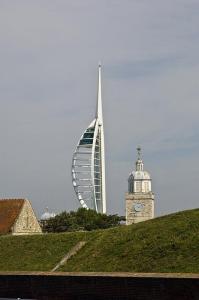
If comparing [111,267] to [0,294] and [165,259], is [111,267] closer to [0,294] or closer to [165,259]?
[165,259]

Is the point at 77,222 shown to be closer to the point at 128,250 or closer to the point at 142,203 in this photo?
the point at 128,250

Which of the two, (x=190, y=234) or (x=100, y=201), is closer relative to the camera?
(x=190, y=234)

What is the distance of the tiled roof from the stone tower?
90216mm

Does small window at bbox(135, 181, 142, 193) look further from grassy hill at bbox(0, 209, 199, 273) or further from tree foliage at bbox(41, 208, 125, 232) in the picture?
grassy hill at bbox(0, 209, 199, 273)

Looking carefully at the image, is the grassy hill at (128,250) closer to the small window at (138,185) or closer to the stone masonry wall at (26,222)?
the stone masonry wall at (26,222)

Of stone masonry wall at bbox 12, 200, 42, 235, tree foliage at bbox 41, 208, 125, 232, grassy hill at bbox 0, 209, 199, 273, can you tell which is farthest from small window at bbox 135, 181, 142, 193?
grassy hill at bbox 0, 209, 199, 273

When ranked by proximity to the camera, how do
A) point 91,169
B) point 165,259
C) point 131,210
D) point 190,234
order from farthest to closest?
point 131,210, point 91,169, point 190,234, point 165,259

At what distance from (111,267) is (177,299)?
903cm

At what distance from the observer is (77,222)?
86.1 metres

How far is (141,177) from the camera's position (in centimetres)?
16900

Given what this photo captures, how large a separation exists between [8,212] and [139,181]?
10695 centimetres

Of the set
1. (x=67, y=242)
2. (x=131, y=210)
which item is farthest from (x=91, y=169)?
(x=67, y=242)

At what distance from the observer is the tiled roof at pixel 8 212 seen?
61.0 m

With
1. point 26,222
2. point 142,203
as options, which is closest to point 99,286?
point 26,222
